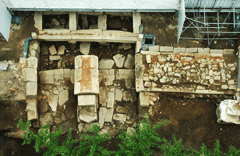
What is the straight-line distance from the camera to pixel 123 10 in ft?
22.5

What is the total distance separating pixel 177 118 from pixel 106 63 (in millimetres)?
3021

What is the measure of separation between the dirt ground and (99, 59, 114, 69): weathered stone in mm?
1582

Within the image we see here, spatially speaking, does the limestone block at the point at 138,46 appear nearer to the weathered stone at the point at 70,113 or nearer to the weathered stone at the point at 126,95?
the weathered stone at the point at 126,95

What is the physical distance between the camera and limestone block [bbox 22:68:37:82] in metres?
6.51

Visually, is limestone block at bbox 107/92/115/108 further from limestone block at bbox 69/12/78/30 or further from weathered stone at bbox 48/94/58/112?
limestone block at bbox 69/12/78/30

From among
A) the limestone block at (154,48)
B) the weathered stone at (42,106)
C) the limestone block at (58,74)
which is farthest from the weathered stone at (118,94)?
the weathered stone at (42,106)

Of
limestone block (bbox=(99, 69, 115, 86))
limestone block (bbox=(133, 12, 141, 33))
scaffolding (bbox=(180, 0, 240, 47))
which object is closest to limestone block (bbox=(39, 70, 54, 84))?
limestone block (bbox=(99, 69, 115, 86))

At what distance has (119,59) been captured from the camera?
291 inches

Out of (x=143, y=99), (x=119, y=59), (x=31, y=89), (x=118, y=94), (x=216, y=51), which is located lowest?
(x=143, y=99)

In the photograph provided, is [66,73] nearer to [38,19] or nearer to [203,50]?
[38,19]

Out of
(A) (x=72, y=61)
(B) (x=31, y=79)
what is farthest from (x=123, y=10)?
(B) (x=31, y=79)

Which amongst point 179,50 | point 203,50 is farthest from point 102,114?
point 203,50

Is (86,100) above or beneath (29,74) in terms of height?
beneath

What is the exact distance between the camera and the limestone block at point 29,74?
6514mm
